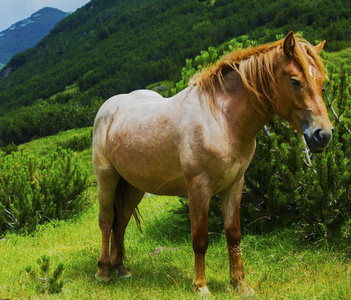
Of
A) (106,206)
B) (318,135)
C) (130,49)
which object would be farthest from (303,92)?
(130,49)

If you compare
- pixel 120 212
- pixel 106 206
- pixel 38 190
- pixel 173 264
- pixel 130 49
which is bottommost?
pixel 173 264

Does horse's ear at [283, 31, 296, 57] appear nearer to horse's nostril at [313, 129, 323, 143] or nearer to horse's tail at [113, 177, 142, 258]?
horse's nostril at [313, 129, 323, 143]

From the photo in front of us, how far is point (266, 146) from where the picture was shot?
3883 millimetres

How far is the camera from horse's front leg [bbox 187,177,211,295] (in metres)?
2.58

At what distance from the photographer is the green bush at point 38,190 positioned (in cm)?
583

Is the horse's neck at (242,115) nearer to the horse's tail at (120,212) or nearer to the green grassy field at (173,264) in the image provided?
the green grassy field at (173,264)

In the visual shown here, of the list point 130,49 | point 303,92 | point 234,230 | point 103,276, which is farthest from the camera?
point 130,49

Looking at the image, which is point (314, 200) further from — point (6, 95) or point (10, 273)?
point (6, 95)

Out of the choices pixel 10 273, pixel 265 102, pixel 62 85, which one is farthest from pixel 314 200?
pixel 62 85

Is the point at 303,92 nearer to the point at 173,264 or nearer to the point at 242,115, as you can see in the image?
the point at 242,115

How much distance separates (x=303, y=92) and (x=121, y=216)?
217 centimetres

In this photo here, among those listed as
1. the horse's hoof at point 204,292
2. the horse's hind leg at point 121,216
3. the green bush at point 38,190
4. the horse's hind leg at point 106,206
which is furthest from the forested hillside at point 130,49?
the horse's hoof at point 204,292

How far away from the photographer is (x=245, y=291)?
107 inches

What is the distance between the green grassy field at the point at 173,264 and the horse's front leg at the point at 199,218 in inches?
5.0
